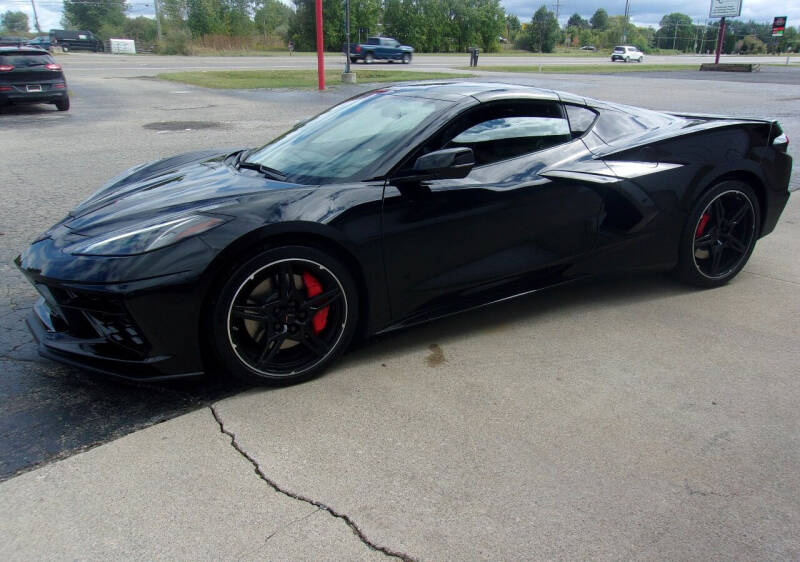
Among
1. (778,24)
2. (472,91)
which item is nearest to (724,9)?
(778,24)

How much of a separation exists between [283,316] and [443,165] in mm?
1086

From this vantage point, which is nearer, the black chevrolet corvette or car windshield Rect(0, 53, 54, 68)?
the black chevrolet corvette

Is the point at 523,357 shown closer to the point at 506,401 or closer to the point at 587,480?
the point at 506,401

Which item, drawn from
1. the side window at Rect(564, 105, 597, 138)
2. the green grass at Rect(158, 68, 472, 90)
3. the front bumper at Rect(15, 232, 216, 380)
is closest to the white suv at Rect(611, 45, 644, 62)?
the green grass at Rect(158, 68, 472, 90)

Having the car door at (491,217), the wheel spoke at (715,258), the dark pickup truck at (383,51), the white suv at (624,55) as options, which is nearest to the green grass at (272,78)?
the dark pickup truck at (383,51)

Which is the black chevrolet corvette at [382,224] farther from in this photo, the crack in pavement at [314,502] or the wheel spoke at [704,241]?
the crack in pavement at [314,502]

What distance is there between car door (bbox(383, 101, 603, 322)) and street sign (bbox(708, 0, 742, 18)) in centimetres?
4823

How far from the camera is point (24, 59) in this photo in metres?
13.9

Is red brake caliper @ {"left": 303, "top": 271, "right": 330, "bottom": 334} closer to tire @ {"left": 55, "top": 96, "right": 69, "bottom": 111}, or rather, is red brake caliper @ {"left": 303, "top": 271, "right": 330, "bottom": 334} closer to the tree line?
tire @ {"left": 55, "top": 96, "right": 69, "bottom": 111}

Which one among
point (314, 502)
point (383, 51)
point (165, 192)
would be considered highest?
point (383, 51)

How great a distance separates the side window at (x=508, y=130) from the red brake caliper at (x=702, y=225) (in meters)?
1.18

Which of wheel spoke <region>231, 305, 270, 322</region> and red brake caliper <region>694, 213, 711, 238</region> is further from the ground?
red brake caliper <region>694, 213, 711, 238</region>

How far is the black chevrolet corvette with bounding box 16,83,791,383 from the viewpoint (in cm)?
285

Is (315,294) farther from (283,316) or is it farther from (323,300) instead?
(283,316)
